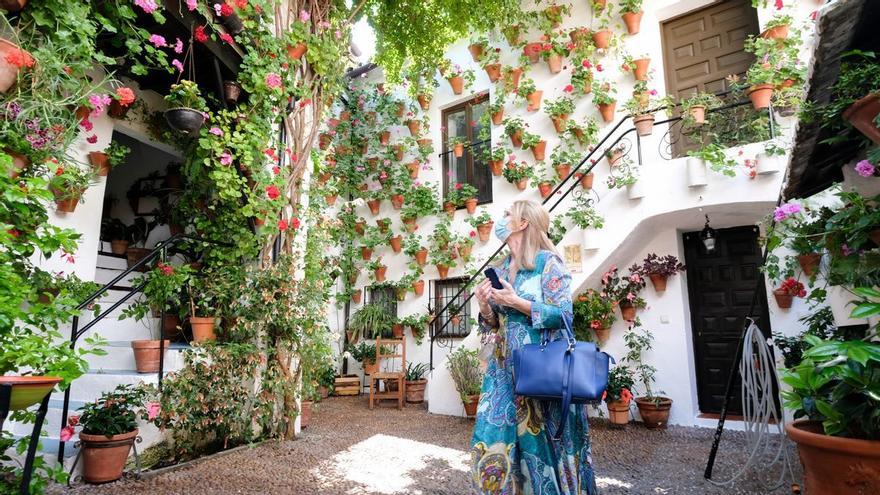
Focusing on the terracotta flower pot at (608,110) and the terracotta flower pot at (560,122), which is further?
the terracotta flower pot at (560,122)

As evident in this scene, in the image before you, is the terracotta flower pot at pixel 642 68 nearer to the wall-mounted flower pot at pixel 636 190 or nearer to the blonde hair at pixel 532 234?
the wall-mounted flower pot at pixel 636 190

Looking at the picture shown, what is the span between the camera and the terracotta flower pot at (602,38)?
20.3 ft

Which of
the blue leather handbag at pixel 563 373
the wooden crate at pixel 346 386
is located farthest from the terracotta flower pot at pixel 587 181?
the wooden crate at pixel 346 386

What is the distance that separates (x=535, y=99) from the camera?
270 inches

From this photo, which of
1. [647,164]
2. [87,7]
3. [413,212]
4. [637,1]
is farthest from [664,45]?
[87,7]

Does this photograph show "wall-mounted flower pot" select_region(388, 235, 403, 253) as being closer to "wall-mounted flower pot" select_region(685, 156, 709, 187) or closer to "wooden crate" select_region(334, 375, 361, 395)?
"wooden crate" select_region(334, 375, 361, 395)

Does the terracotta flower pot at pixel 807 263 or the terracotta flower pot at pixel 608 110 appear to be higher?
the terracotta flower pot at pixel 608 110

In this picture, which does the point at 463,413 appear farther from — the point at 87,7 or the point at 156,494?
the point at 87,7

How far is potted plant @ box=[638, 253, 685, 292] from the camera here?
5.44 metres

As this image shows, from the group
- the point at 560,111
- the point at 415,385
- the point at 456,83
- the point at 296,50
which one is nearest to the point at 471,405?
the point at 415,385

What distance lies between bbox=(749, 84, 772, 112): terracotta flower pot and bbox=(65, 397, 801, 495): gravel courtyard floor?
3.41 meters

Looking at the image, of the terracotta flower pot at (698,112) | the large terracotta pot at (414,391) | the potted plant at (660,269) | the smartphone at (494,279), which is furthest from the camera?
the large terracotta pot at (414,391)

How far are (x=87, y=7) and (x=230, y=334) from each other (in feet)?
9.23

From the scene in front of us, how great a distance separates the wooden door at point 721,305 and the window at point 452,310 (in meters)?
3.30
